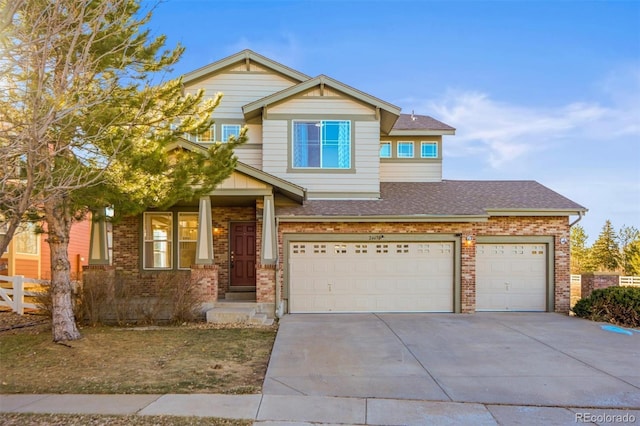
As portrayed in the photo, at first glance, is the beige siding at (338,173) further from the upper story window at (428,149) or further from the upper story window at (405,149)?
the upper story window at (428,149)

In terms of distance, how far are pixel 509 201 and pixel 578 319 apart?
3.75 m

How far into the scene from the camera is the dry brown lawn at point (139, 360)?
5965 millimetres

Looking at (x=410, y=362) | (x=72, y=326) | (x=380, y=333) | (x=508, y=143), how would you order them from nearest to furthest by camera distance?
(x=410, y=362) < (x=72, y=326) < (x=380, y=333) < (x=508, y=143)

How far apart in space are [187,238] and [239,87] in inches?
202

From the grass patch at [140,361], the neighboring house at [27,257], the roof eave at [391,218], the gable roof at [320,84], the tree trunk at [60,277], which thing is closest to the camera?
the grass patch at [140,361]

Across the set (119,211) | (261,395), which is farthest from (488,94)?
(261,395)

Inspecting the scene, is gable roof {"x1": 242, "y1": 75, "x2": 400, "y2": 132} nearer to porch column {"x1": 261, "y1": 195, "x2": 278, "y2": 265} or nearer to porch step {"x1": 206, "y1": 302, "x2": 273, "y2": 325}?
porch column {"x1": 261, "y1": 195, "x2": 278, "y2": 265}

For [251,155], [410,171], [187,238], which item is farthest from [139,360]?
[410,171]

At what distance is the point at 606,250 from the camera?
1512 inches

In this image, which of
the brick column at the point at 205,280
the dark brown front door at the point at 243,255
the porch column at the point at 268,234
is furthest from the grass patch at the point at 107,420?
the dark brown front door at the point at 243,255

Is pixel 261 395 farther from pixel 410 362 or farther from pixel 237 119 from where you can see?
pixel 237 119

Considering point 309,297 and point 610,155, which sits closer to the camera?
point 309,297

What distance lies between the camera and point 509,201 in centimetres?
1331

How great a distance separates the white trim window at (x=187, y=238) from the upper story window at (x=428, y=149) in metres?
7.86
